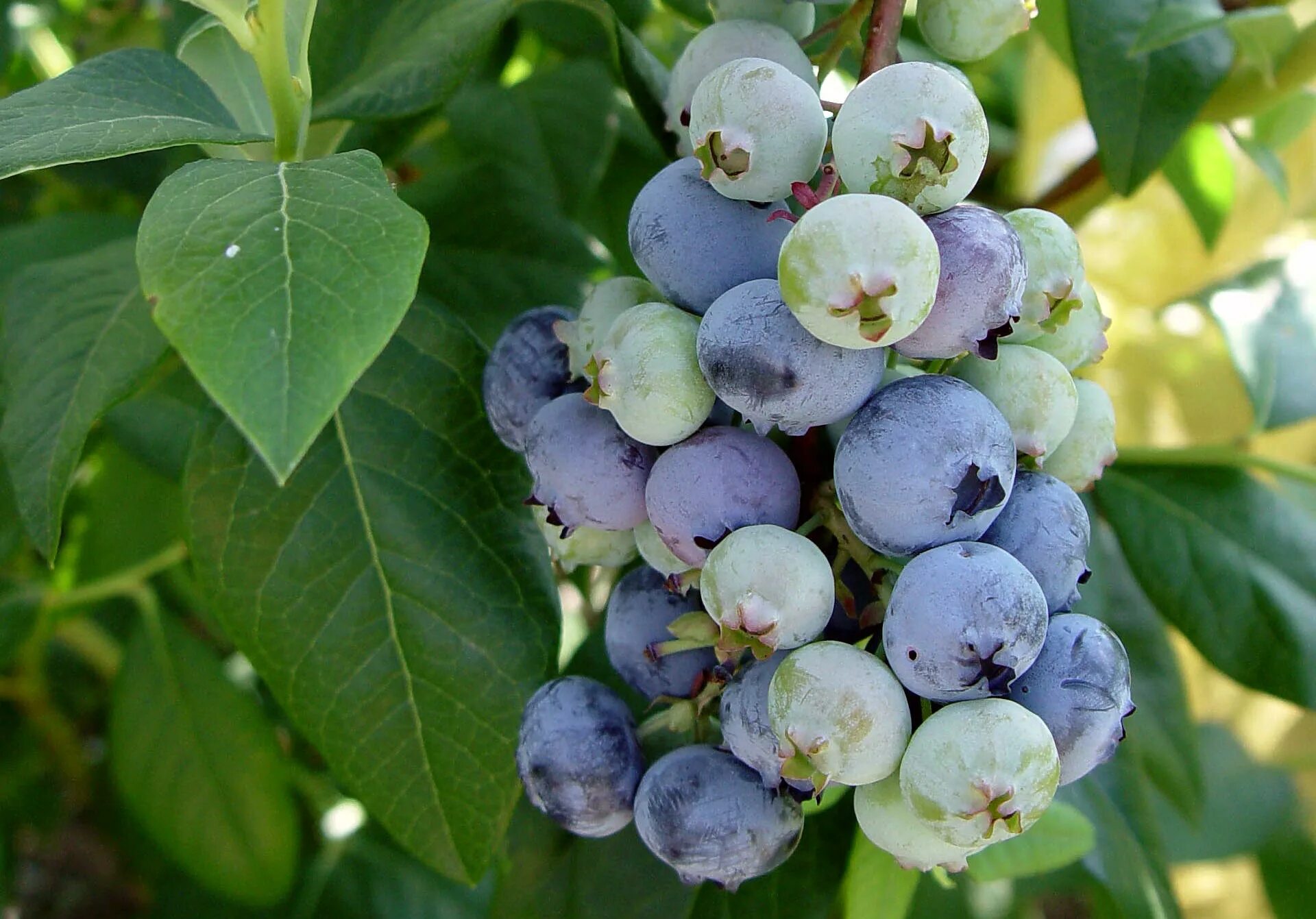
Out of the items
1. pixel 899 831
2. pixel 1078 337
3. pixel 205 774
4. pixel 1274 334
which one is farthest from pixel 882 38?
pixel 205 774

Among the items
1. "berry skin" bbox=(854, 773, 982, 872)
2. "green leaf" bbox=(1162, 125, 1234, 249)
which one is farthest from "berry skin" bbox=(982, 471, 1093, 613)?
"green leaf" bbox=(1162, 125, 1234, 249)

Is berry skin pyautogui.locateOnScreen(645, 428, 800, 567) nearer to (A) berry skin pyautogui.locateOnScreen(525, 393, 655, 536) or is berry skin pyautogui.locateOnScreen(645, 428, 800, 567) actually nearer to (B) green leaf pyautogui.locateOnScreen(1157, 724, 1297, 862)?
(A) berry skin pyautogui.locateOnScreen(525, 393, 655, 536)

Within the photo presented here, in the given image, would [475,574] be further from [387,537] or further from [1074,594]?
[1074,594]

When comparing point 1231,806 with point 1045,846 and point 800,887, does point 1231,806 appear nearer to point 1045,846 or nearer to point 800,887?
point 1045,846

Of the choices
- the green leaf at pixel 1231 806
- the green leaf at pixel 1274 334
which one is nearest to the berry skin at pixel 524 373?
the green leaf at pixel 1274 334

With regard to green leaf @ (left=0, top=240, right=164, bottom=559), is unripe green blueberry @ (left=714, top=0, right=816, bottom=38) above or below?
above

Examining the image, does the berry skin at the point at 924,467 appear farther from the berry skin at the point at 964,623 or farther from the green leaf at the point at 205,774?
the green leaf at the point at 205,774

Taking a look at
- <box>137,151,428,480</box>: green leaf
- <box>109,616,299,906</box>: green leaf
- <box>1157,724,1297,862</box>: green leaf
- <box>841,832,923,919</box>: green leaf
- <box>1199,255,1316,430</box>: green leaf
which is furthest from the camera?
<box>1157,724,1297,862</box>: green leaf
